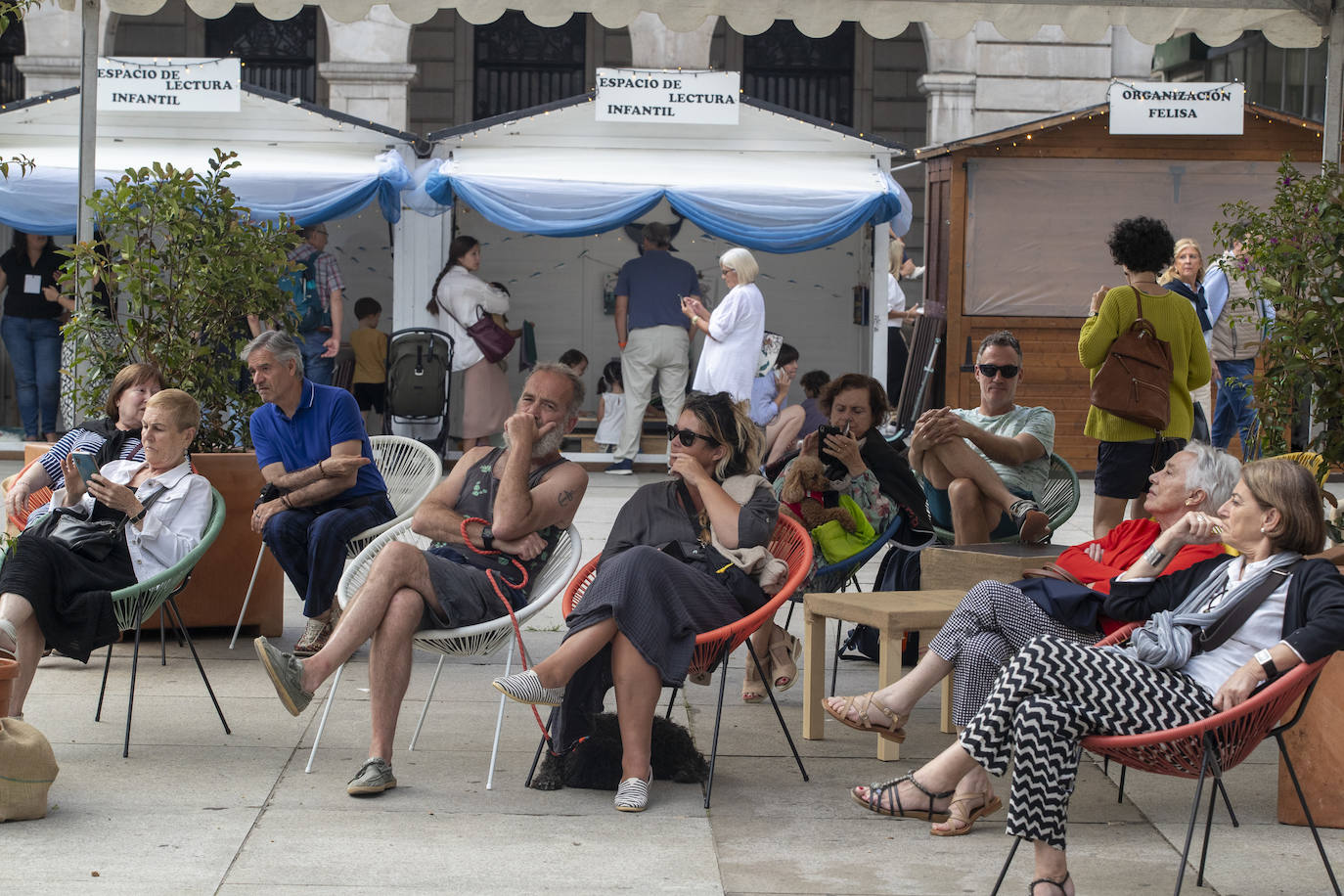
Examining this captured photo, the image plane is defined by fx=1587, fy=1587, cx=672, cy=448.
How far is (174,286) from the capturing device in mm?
6277

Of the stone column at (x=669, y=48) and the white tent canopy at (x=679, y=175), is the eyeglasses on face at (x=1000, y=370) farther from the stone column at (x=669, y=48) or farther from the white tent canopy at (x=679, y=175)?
the stone column at (x=669, y=48)

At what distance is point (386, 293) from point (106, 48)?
5561mm

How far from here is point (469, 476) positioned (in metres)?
5.11

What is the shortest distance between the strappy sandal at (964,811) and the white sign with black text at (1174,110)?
27.8 ft

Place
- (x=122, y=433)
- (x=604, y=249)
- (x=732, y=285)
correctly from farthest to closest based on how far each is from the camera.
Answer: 1. (x=604, y=249)
2. (x=732, y=285)
3. (x=122, y=433)

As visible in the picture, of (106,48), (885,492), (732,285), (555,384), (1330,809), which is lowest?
(1330,809)

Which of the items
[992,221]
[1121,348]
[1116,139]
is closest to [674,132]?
[992,221]

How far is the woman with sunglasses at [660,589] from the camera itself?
4293mm

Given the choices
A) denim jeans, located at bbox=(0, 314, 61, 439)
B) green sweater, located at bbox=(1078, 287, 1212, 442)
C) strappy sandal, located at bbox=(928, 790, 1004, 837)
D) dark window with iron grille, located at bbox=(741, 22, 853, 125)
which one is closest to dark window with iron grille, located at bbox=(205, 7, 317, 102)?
dark window with iron grille, located at bbox=(741, 22, 853, 125)

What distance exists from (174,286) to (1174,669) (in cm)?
421

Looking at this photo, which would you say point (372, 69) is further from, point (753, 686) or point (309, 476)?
point (753, 686)

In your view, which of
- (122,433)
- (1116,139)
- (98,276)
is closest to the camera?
(122,433)

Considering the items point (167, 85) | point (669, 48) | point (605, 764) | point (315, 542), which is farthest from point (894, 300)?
point (605, 764)

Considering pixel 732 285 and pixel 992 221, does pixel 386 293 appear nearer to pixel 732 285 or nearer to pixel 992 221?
pixel 732 285
